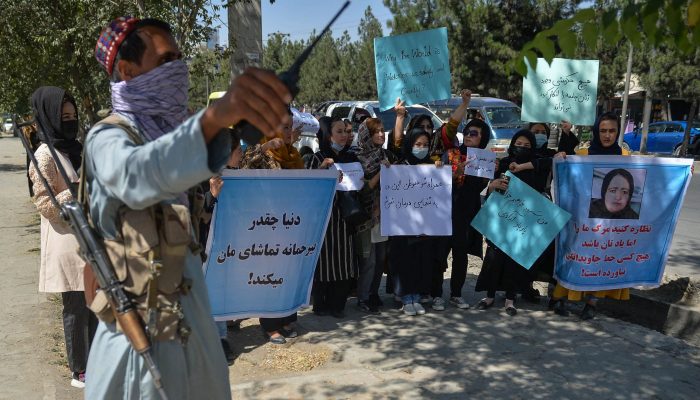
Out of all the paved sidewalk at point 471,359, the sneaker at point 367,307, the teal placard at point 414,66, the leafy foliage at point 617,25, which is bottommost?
the paved sidewalk at point 471,359

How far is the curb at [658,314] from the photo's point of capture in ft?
18.0

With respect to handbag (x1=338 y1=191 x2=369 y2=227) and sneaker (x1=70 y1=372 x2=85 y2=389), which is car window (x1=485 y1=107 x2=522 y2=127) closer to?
handbag (x1=338 y1=191 x2=369 y2=227)

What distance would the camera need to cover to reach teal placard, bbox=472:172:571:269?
5703 mm

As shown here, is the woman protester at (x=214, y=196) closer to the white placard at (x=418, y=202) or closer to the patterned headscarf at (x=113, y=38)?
the white placard at (x=418, y=202)

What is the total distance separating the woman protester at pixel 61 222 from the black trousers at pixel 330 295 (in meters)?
2.13

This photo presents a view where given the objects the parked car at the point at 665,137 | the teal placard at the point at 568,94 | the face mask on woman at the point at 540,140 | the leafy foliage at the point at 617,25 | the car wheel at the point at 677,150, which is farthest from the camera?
the parked car at the point at 665,137

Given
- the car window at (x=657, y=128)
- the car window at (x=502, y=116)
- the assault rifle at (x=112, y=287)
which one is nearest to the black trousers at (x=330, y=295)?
the assault rifle at (x=112, y=287)

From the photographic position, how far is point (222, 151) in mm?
1562

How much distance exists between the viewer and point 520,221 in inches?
230

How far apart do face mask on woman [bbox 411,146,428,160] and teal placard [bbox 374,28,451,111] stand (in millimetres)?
433

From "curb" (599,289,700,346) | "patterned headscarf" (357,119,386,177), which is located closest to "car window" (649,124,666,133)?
"curb" (599,289,700,346)

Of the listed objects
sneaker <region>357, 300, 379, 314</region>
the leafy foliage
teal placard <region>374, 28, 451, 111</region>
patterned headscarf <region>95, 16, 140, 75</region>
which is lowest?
sneaker <region>357, 300, 379, 314</region>

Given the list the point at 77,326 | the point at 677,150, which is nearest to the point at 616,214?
the point at 77,326

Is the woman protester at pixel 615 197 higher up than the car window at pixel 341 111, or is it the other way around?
the car window at pixel 341 111
